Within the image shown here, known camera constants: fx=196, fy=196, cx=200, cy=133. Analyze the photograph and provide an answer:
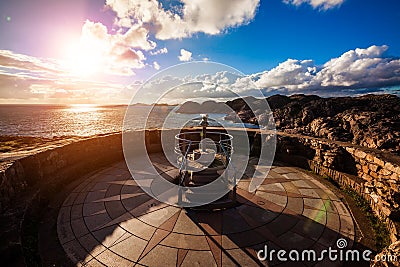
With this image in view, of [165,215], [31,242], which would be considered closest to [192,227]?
[165,215]

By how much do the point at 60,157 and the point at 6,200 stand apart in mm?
2928

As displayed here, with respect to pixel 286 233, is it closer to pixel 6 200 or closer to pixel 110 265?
pixel 110 265

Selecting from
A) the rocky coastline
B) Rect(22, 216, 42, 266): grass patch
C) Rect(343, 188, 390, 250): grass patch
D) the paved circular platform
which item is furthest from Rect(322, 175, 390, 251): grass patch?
Rect(22, 216, 42, 266): grass patch

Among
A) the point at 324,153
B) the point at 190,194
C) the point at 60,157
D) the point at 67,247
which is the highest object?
the point at 324,153

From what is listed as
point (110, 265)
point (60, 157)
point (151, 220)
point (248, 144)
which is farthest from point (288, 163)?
point (60, 157)

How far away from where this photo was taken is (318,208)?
5980 millimetres

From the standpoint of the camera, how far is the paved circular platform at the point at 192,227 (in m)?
4.19

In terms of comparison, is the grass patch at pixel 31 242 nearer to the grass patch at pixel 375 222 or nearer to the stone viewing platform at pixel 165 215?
the stone viewing platform at pixel 165 215

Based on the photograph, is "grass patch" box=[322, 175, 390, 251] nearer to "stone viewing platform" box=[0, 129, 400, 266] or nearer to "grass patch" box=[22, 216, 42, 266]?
"stone viewing platform" box=[0, 129, 400, 266]

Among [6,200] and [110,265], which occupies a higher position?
[6,200]

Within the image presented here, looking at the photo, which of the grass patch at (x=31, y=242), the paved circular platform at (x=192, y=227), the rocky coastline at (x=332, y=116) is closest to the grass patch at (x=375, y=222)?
the paved circular platform at (x=192, y=227)

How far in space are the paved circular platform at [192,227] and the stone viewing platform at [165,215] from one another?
2cm

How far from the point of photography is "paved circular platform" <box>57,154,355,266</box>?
4191mm

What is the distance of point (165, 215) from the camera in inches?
219
